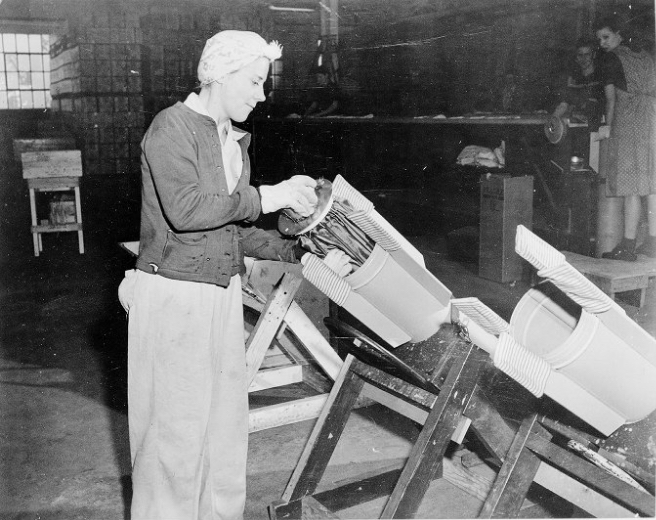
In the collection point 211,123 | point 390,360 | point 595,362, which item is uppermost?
point 211,123

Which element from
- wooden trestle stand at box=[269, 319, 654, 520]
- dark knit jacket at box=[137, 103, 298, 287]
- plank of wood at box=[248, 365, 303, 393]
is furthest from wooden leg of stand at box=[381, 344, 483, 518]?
plank of wood at box=[248, 365, 303, 393]

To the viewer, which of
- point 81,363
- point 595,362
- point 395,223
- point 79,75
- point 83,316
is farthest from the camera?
point 79,75

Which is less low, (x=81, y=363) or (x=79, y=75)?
(x=79, y=75)

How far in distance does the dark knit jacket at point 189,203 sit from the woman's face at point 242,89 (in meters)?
0.07

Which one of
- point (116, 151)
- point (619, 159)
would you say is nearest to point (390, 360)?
point (619, 159)

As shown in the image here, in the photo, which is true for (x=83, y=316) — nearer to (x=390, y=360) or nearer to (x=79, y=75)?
(x=390, y=360)

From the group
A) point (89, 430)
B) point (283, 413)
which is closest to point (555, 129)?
point (283, 413)

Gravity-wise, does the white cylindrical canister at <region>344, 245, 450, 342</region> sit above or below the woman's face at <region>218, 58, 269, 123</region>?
below

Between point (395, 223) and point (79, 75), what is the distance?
659cm

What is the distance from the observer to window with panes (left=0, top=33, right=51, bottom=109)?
1359 cm

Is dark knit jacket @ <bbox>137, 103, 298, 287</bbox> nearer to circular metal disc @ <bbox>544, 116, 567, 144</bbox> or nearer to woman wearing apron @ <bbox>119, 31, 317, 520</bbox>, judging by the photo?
woman wearing apron @ <bbox>119, 31, 317, 520</bbox>

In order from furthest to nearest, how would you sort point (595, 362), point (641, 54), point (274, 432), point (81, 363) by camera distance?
point (641, 54), point (81, 363), point (274, 432), point (595, 362)

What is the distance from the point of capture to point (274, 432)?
3381mm

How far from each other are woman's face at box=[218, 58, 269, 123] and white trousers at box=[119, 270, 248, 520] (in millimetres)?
544
